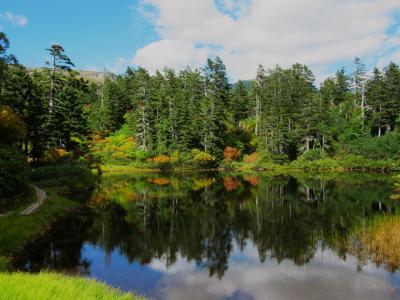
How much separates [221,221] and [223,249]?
6853 mm

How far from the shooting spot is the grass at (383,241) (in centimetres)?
1747

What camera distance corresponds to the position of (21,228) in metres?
19.6

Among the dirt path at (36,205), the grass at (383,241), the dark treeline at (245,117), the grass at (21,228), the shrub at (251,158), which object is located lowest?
the grass at (383,241)

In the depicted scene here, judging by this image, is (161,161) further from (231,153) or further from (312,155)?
(312,155)

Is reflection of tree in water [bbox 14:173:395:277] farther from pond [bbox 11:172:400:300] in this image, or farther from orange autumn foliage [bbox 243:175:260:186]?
orange autumn foliage [bbox 243:175:260:186]

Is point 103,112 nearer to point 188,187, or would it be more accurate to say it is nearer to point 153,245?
point 188,187

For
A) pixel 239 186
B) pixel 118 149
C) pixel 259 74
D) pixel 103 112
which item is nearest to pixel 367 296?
pixel 239 186

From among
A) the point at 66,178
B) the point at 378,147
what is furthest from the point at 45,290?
the point at 378,147

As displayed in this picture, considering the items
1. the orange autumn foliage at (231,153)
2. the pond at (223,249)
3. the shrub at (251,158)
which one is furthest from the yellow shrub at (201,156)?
the pond at (223,249)

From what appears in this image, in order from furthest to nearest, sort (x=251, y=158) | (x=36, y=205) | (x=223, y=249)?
1. (x=251, y=158)
2. (x=36, y=205)
3. (x=223, y=249)

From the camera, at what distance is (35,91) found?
138 feet

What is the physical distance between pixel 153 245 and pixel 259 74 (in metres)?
92.6

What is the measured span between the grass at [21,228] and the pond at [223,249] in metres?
0.64

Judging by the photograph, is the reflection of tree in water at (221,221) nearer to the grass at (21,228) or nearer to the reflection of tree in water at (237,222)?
the reflection of tree in water at (237,222)
